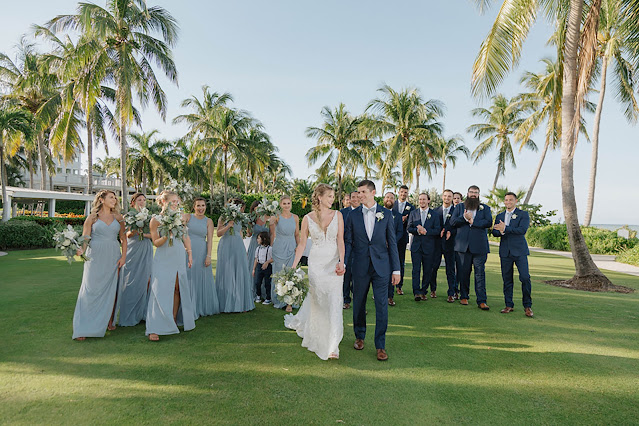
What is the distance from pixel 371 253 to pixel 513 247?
135 inches

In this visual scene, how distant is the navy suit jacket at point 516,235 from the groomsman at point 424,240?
121 centimetres

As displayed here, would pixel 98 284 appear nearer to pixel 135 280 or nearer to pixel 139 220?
pixel 135 280

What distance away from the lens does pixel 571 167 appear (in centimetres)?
973

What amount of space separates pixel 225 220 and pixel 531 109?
38681 mm

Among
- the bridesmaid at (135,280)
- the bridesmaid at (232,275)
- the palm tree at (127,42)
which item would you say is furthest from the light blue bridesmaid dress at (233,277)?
the palm tree at (127,42)

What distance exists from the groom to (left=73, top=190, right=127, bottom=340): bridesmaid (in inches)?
129

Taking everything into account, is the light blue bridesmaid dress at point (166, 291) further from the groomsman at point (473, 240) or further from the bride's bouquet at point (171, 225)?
the groomsman at point (473, 240)

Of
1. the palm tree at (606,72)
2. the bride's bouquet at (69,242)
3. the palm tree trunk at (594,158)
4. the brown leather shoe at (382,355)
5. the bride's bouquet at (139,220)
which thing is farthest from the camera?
the palm tree trunk at (594,158)

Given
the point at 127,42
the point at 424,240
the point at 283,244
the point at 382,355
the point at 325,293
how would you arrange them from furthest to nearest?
the point at 127,42, the point at 424,240, the point at 283,244, the point at 325,293, the point at 382,355

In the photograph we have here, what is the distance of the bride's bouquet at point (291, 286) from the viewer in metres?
4.39

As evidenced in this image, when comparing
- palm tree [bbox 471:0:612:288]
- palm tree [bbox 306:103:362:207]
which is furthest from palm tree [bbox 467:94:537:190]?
palm tree [bbox 471:0:612:288]

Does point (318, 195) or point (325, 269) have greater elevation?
point (318, 195)

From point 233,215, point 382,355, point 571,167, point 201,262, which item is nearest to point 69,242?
point 201,262

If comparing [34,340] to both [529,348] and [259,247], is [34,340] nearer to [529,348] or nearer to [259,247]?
[259,247]
